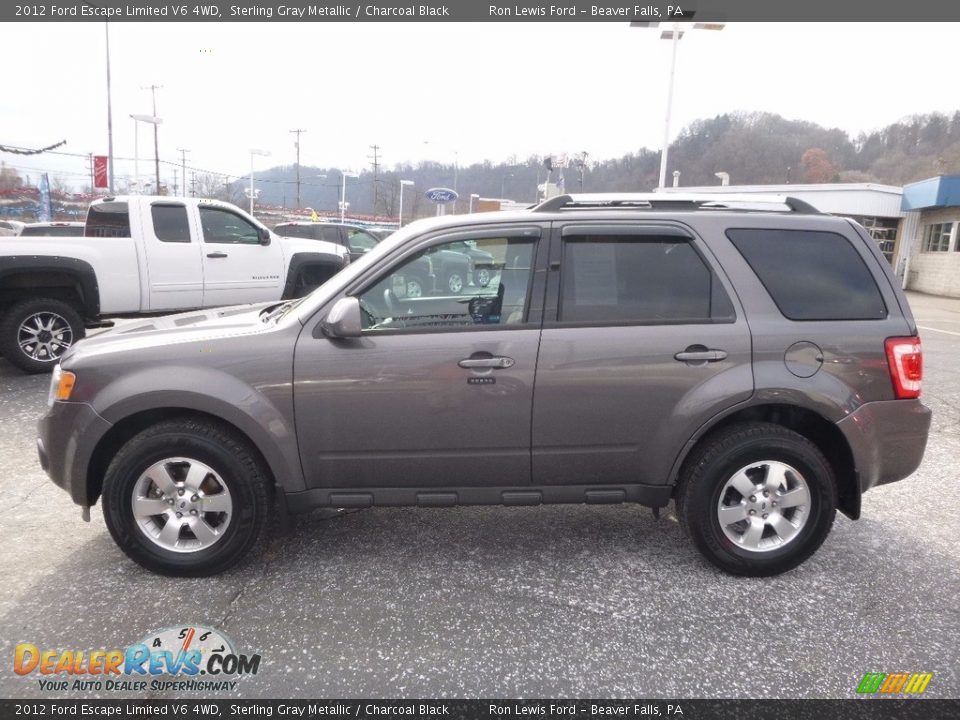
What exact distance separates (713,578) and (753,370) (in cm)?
113

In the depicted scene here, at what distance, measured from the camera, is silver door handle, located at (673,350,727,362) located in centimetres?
330

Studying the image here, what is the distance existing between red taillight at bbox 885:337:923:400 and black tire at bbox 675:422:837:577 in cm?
55

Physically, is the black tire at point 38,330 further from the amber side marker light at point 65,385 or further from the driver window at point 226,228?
the amber side marker light at point 65,385

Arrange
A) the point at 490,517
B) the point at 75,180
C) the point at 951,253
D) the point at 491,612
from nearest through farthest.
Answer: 1. the point at 491,612
2. the point at 490,517
3. the point at 951,253
4. the point at 75,180

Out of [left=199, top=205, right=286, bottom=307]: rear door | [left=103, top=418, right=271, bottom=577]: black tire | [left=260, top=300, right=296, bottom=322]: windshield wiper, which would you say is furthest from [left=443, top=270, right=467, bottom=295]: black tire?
[left=199, top=205, right=286, bottom=307]: rear door

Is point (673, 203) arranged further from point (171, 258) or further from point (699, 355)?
point (171, 258)

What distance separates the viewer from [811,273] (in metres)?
3.46

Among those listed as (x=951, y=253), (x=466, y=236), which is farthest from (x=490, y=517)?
(x=951, y=253)

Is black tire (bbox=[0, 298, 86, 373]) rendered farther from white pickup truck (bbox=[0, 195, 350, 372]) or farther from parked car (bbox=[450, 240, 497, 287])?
parked car (bbox=[450, 240, 497, 287])

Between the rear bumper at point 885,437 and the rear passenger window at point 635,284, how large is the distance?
0.86m

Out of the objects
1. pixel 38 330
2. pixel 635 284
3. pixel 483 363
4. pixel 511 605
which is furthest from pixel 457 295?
pixel 38 330

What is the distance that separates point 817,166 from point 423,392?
55564mm

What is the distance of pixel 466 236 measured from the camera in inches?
136

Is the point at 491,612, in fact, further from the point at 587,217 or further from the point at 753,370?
the point at 587,217
